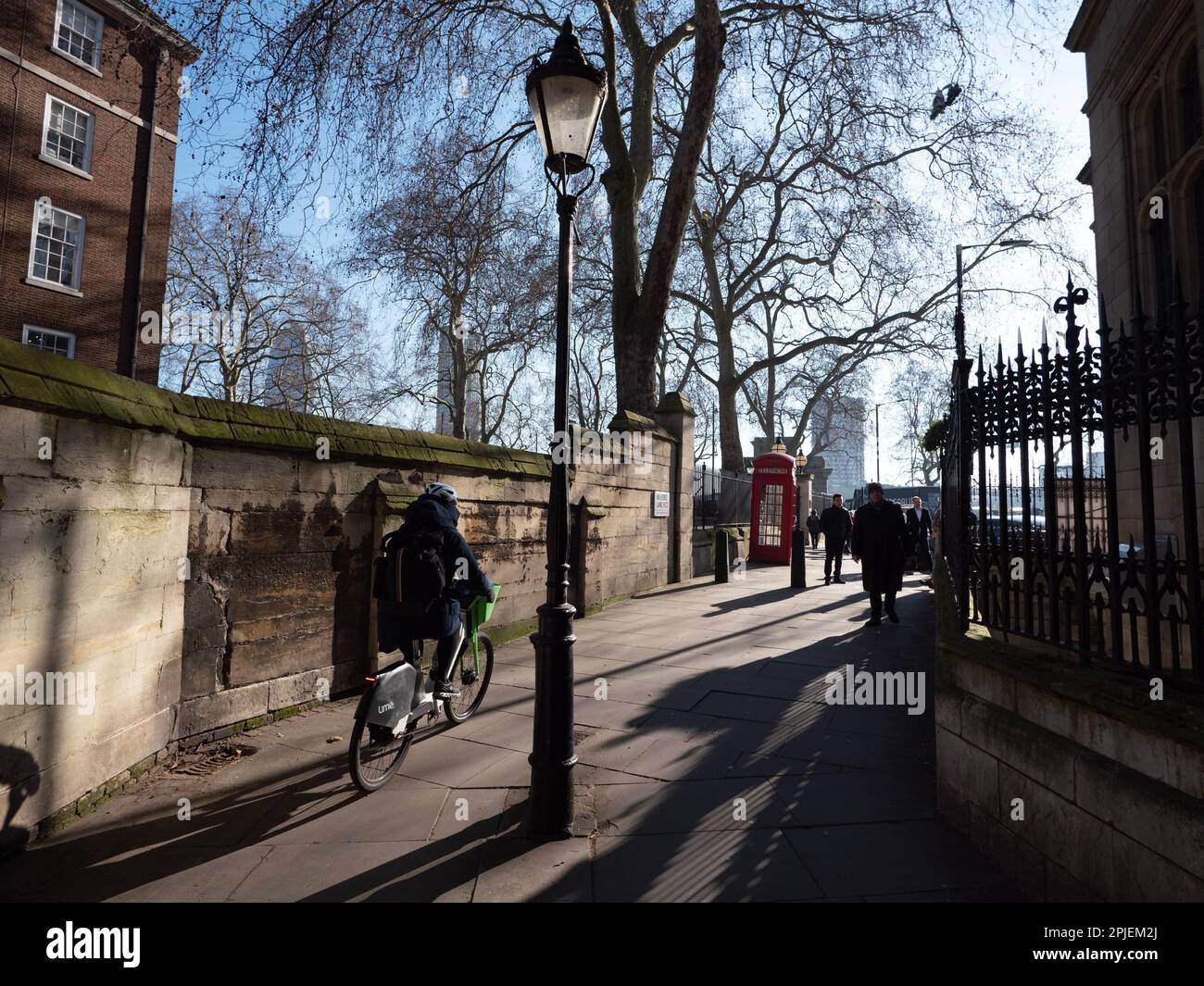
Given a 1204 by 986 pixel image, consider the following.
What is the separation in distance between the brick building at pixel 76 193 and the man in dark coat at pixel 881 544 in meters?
17.2

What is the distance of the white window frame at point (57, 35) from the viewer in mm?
16819

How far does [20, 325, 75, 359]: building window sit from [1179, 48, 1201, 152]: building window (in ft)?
75.3

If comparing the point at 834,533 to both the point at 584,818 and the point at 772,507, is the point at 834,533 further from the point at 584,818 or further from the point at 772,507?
the point at 584,818

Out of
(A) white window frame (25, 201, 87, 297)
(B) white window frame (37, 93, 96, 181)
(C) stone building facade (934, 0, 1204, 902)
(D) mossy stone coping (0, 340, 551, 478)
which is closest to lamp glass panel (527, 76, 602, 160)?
(C) stone building facade (934, 0, 1204, 902)

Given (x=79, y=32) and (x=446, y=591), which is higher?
(x=79, y=32)

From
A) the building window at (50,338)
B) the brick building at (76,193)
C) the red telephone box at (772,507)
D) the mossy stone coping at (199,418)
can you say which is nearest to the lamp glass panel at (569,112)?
the mossy stone coping at (199,418)

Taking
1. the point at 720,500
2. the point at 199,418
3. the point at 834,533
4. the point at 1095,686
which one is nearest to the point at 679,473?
the point at 834,533

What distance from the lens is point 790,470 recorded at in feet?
57.9

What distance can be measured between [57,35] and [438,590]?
71.9 ft

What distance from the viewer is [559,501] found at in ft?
11.3

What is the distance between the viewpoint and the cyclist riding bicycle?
163 inches
